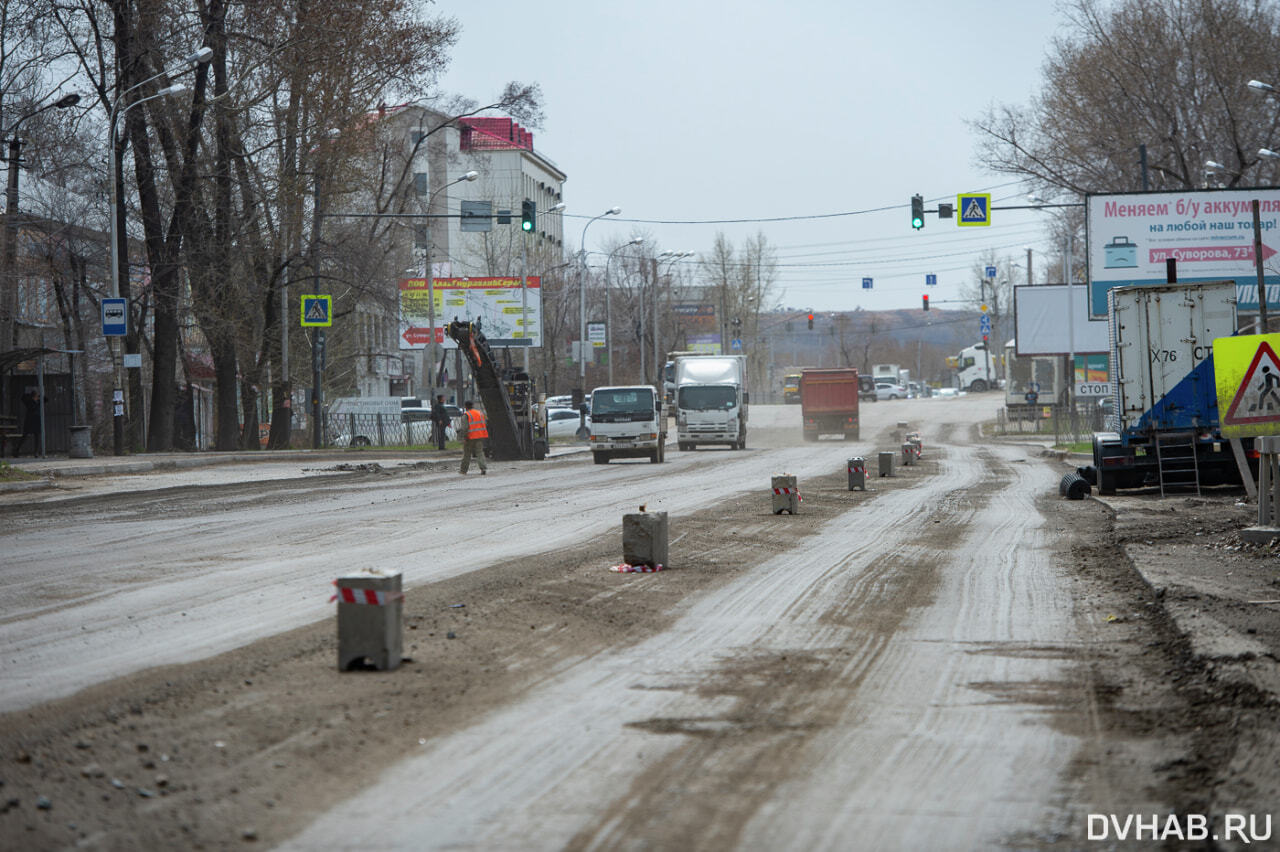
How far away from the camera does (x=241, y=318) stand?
42250mm

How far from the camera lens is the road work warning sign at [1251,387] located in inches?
517

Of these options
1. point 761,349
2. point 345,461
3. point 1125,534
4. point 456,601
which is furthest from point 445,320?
point 761,349

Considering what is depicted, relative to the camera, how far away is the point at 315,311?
4122 centimetres

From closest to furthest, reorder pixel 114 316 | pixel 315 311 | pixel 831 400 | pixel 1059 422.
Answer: pixel 114 316 → pixel 315 311 → pixel 1059 422 → pixel 831 400

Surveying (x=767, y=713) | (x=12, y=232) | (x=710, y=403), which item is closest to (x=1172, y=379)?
(x=767, y=713)

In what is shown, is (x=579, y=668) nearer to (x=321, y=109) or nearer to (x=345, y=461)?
(x=345, y=461)

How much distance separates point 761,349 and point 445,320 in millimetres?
85179

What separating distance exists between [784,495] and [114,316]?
2110 cm

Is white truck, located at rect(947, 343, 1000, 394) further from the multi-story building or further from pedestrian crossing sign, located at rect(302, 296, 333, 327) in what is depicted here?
pedestrian crossing sign, located at rect(302, 296, 333, 327)

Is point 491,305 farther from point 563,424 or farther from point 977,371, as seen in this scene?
point 977,371

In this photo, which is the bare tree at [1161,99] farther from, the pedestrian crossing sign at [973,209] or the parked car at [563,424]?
the parked car at [563,424]

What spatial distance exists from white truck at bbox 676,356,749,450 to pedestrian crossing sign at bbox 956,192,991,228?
37.5ft

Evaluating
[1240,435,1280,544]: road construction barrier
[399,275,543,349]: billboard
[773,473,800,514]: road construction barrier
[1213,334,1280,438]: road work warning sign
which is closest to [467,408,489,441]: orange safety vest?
[773,473,800,514]: road construction barrier

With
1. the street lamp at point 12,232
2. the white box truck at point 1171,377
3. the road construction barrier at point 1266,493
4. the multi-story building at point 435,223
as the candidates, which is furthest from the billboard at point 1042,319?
the road construction barrier at point 1266,493
